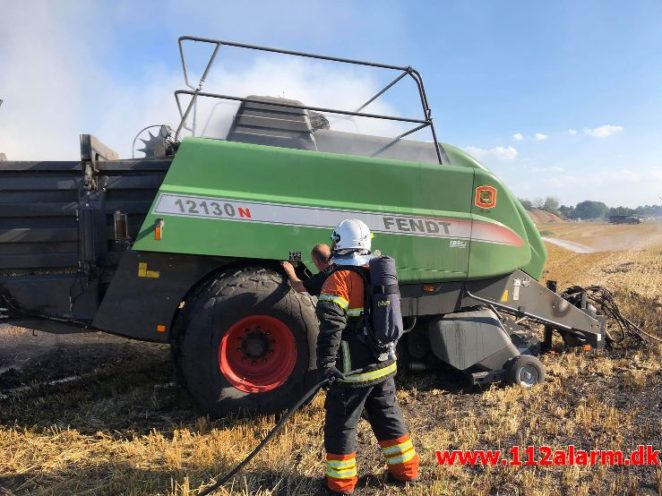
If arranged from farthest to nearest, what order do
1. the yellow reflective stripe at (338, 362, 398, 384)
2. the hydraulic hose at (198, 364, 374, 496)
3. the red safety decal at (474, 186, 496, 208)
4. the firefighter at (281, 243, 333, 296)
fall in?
the red safety decal at (474, 186, 496, 208) < the firefighter at (281, 243, 333, 296) < the yellow reflective stripe at (338, 362, 398, 384) < the hydraulic hose at (198, 364, 374, 496)

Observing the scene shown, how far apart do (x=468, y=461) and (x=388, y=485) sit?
637mm

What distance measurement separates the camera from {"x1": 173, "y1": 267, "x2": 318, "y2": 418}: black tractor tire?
3598 millimetres

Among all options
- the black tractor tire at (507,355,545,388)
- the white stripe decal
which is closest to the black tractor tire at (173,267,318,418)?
the white stripe decal

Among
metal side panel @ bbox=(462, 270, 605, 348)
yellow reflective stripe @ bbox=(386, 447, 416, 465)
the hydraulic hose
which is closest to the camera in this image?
the hydraulic hose

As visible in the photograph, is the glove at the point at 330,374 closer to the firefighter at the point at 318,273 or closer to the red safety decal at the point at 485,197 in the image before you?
the firefighter at the point at 318,273

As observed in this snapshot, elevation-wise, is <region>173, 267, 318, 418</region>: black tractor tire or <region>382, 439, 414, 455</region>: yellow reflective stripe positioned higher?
<region>173, 267, 318, 418</region>: black tractor tire

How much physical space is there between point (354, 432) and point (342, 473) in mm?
231

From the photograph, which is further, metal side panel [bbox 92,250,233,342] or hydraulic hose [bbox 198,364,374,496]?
metal side panel [bbox 92,250,233,342]

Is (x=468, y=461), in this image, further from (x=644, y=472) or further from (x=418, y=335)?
(x=418, y=335)

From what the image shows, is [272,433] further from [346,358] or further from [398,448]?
[398,448]

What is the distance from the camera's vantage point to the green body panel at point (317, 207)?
3.61 m

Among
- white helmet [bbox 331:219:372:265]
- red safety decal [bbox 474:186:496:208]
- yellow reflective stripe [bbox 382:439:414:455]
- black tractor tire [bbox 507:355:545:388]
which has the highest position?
red safety decal [bbox 474:186:496:208]

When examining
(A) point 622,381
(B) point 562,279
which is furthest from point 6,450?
(B) point 562,279

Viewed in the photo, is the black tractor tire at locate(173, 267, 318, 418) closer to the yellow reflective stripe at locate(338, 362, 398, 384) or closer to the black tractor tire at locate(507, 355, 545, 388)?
the yellow reflective stripe at locate(338, 362, 398, 384)
